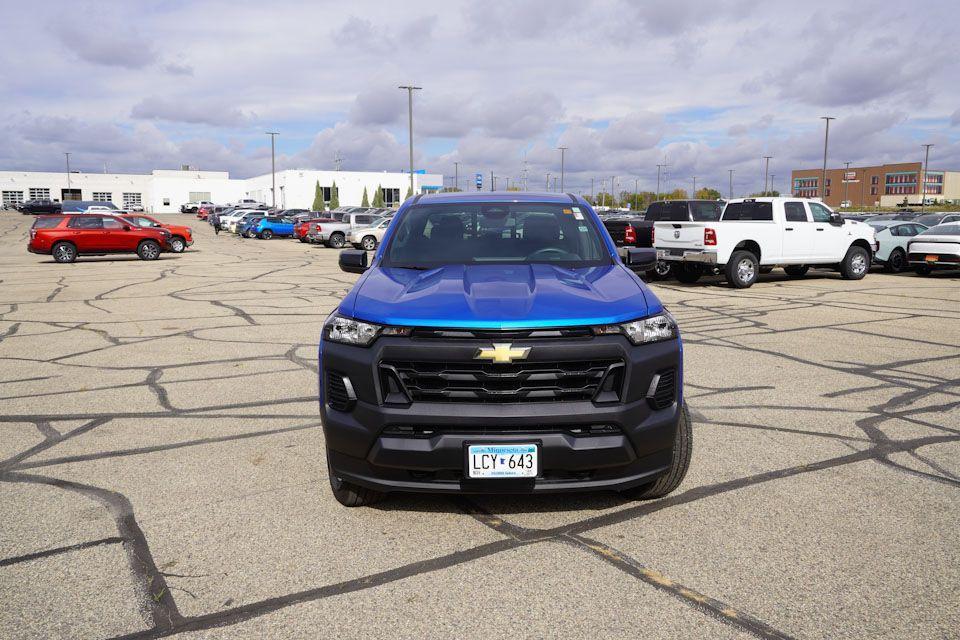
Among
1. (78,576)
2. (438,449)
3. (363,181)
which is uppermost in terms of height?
(363,181)

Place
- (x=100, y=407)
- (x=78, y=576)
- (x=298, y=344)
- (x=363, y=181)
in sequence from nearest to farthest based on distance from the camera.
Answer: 1. (x=78, y=576)
2. (x=100, y=407)
3. (x=298, y=344)
4. (x=363, y=181)

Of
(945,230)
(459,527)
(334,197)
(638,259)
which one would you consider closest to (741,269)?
(945,230)

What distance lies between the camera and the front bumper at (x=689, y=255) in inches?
621

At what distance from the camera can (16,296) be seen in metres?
14.8

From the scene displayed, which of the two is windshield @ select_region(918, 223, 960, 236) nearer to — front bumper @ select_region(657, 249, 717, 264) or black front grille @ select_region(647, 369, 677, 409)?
front bumper @ select_region(657, 249, 717, 264)

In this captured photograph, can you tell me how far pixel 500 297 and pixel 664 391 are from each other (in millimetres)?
967

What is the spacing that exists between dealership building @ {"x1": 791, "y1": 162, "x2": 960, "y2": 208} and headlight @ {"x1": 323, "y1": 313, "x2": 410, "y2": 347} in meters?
145

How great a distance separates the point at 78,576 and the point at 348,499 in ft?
4.37

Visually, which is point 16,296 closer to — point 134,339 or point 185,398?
point 134,339

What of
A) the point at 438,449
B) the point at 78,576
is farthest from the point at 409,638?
the point at 78,576

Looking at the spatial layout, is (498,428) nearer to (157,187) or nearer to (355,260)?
(355,260)

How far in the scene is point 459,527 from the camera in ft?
12.7

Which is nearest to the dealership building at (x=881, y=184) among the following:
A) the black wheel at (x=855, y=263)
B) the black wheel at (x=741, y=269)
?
the black wheel at (x=855, y=263)

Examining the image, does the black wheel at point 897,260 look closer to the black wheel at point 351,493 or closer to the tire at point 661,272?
the tire at point 661,272
